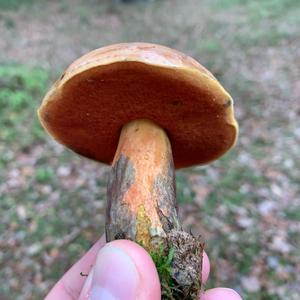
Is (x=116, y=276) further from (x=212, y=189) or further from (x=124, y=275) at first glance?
(x=212, y=189)

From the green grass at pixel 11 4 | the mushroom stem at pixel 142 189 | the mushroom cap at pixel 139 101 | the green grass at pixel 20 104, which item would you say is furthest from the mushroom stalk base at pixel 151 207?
the green grass at pixel 11 4

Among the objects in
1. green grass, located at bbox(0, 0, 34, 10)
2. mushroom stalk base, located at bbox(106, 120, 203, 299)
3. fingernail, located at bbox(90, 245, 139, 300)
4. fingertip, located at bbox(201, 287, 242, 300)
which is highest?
green grass, located at bbox(0, 0, 34, 10)

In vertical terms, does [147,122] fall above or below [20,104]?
below

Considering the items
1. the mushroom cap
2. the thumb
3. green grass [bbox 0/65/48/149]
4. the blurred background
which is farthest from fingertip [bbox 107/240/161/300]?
green grass [bbox 0/65/48/149]

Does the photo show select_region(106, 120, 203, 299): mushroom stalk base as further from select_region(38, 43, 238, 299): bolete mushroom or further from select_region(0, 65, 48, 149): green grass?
select_region(0, 65, 48, 149): green grass

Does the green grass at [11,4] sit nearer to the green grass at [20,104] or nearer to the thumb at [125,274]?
the green grass at [20,104]

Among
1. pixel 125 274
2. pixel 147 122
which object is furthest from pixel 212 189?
pixel 125 274
